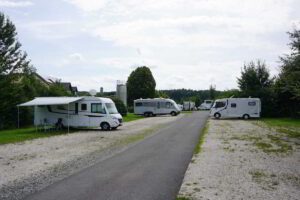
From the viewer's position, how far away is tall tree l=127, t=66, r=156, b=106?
80625mm

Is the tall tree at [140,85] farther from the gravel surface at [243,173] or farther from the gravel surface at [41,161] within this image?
the gravel surface at [243,173]

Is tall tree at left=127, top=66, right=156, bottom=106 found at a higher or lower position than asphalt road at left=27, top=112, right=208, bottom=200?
higher

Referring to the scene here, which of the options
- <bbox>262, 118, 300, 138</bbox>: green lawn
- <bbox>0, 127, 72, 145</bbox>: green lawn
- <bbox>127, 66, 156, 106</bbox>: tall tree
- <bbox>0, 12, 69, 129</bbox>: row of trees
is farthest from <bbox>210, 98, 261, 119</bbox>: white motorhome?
<bbox>127, 66, 156, 106</bbox>: tall tree

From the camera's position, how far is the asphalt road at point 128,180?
8.67 m

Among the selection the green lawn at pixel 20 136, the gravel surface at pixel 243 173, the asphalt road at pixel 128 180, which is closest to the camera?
the asphalt road at pixel 128 180

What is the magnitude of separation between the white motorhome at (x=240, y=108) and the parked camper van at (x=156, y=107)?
410 inches

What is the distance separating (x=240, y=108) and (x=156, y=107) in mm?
13239

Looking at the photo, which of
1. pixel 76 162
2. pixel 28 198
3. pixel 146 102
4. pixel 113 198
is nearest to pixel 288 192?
pixel 113 198

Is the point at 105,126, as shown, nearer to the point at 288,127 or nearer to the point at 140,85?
the point at 288,127

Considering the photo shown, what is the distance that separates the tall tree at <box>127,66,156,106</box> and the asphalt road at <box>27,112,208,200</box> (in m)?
64.9

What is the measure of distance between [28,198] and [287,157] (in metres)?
9.63

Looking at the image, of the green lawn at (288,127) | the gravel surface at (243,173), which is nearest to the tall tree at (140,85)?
the green lawn at (288,127)

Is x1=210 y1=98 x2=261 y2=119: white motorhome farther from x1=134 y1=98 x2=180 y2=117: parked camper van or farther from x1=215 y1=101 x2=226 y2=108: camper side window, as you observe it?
x1=134 y1=98 x2=180 y2=117: parked camper van

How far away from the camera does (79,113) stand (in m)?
29.4
